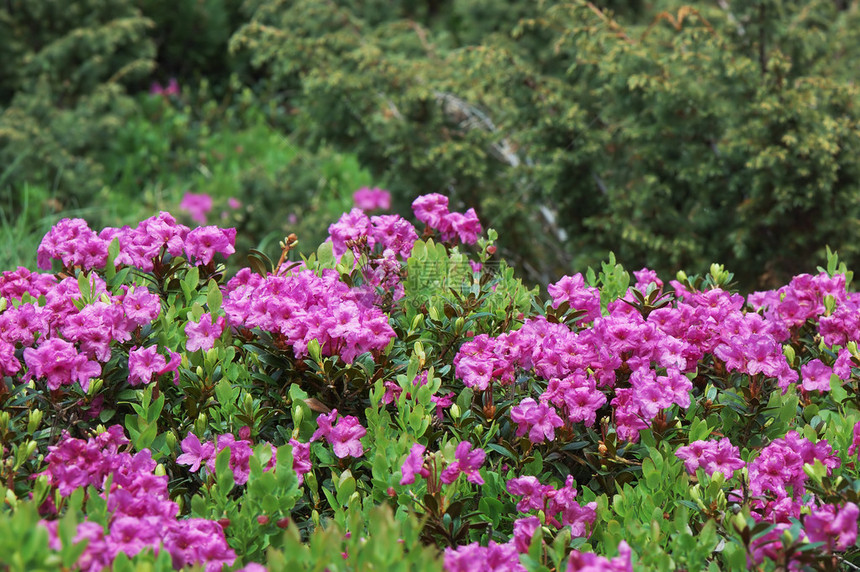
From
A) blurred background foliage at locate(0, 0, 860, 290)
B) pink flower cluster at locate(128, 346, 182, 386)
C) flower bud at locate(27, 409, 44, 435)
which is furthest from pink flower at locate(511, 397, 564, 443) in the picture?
blurred background foliage at locate(0, 0, 860, 290)

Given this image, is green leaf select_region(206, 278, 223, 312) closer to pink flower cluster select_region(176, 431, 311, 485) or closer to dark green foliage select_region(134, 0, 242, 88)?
pink flower cluster select_region(176, 431, 311, 485)

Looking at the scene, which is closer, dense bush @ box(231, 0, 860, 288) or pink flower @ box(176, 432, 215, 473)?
pink flower @ box(176, 432, 215, 473)

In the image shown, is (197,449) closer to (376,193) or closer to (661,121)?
(661,121)

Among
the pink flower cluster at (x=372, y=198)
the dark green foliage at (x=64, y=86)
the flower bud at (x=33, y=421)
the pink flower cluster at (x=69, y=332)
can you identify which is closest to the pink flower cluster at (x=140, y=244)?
the pink flower cluster at (x=69, y=332)

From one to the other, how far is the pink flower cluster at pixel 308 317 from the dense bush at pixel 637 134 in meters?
2.20

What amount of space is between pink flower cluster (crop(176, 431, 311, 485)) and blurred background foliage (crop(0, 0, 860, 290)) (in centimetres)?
246

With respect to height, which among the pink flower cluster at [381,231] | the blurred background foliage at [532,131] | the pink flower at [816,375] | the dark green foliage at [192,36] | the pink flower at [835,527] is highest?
the pink flower at [835,527]

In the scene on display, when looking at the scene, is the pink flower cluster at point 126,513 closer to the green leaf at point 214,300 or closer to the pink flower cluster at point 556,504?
the green leaf at point 214,300

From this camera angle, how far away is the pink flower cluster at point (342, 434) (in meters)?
1.90

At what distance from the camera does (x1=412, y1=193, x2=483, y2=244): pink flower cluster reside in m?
2.54

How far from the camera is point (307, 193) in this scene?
586 centimetres

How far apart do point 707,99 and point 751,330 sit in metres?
2.11

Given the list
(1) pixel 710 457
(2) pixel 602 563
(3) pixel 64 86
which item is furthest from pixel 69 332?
(3) pixel 64 86

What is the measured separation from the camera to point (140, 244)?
2254 mm
